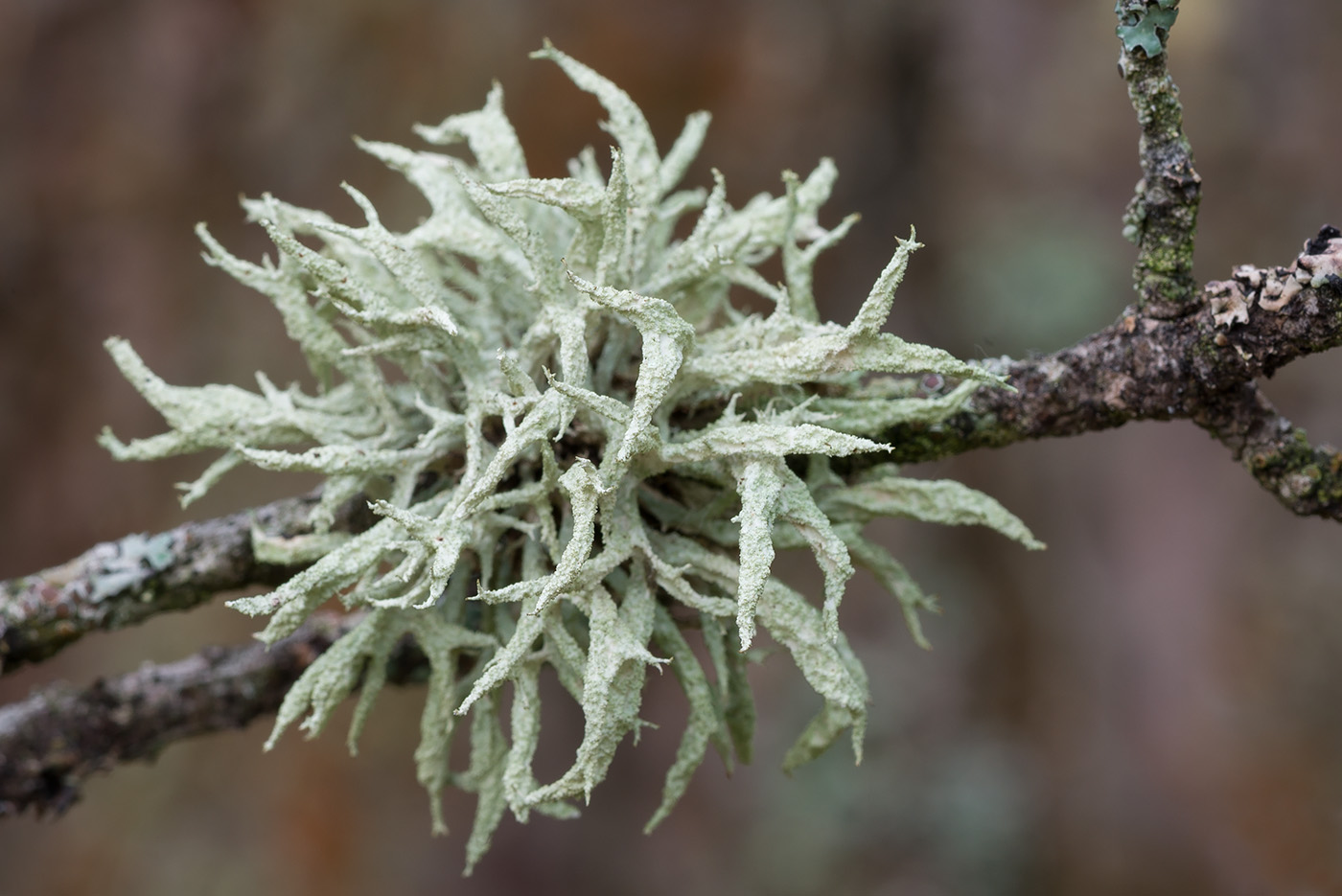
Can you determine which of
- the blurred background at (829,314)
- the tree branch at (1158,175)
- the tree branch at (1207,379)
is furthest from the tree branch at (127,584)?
the blurred background at (829,314)

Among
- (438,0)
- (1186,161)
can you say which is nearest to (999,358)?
(1186,161)

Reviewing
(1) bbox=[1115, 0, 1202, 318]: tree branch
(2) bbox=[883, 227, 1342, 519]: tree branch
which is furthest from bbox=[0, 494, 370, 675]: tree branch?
(1) bbox=[1115, 0, 1202, 318]: tree branch

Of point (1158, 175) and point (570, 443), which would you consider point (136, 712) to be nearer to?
point (570, 443)

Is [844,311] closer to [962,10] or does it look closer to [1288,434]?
[962,10]

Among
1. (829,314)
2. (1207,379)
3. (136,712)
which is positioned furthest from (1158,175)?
(829,314)

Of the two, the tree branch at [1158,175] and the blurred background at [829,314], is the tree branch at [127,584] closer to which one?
the tree branch at [1158,175]

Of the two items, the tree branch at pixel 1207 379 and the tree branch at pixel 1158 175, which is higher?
the tree branch at pixel 1158 175
